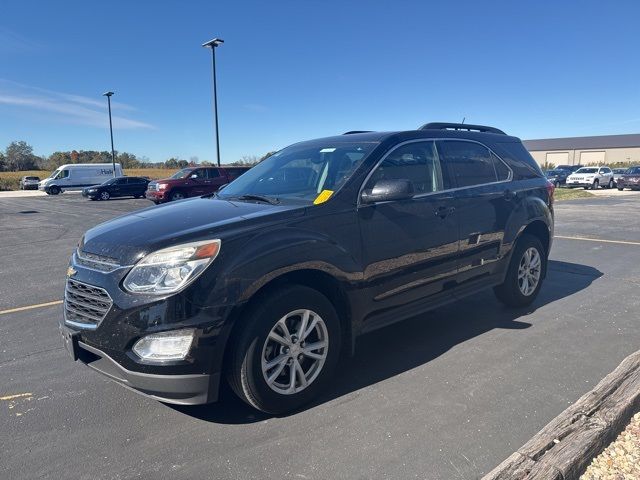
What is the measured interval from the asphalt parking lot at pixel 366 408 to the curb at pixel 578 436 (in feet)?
1.11

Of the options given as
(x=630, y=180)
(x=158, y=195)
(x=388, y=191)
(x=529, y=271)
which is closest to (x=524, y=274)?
(x=529, y=271)

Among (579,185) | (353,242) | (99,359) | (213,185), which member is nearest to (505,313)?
(353,242)

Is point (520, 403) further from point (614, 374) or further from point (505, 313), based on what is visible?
point (505, 313)

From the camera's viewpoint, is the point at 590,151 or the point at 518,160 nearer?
the point at 518,160

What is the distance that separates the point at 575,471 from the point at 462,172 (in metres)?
2.85

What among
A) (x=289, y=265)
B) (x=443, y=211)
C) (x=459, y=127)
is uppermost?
(x=459, y=127)

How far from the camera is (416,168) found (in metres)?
4.17

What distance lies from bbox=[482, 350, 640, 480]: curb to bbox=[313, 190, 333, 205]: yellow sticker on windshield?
6.45ft

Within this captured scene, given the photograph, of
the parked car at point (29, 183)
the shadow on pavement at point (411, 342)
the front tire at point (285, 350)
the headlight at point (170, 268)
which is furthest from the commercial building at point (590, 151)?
the headlight at point (170, 268)

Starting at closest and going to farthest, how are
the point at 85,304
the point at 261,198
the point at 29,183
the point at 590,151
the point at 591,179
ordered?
1. the point at 85,304
2. the point at 261,198
3. the point at 591,179
4. the point at 29,183
5. the point at 590,151

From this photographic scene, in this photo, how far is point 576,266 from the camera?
24.4 ft

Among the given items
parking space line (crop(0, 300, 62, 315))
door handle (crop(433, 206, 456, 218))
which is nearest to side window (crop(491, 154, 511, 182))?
door handle (crop(433, 206, 456, 218))

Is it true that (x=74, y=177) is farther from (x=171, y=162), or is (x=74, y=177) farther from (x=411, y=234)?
(x=171, y=162)

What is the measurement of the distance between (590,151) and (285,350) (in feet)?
333
